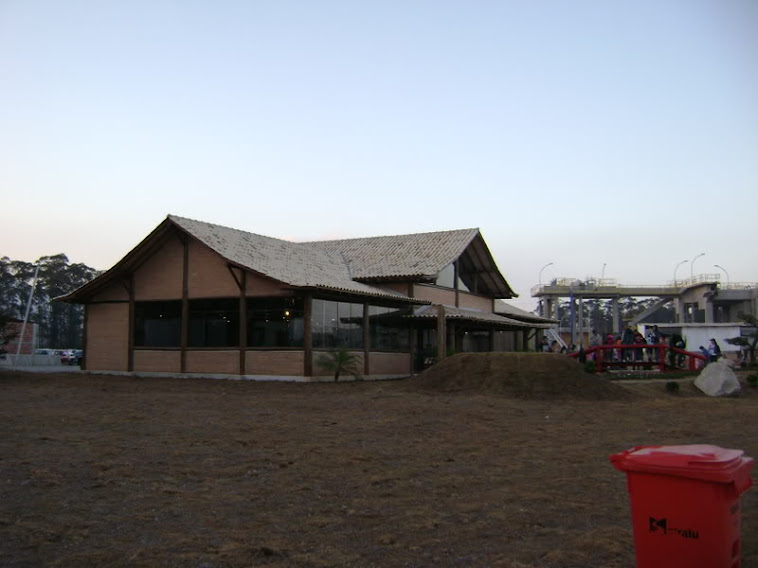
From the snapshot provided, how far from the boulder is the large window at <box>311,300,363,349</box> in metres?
11.1

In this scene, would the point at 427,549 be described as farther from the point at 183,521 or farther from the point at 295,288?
the point at 295,288

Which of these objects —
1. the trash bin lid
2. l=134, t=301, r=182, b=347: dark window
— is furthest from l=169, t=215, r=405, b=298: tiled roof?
the trash bin lid

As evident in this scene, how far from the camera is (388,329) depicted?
28.7 m

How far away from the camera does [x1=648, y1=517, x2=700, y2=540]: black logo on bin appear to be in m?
4.62

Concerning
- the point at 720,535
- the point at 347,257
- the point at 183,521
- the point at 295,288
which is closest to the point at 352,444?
the point at 183,521

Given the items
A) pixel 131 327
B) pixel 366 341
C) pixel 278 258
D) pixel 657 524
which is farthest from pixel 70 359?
pixel 657 524

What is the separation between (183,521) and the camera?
6910 mm

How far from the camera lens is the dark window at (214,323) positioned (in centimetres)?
2514

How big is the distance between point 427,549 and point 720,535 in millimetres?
2355

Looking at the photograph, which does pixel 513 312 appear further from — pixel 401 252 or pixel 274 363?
pixel 274 363

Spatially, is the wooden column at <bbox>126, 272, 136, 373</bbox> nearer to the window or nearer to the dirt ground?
the dirt ground

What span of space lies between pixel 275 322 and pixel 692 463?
67.3ft

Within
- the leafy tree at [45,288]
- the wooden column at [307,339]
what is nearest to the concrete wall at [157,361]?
the wooden column at [307,339]

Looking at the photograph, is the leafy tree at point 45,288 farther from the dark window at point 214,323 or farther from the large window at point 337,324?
the large window at point 337,324
